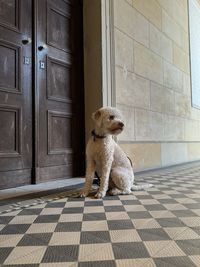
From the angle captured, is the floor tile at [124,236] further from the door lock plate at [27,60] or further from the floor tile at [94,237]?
the door lock plate at [27,60]

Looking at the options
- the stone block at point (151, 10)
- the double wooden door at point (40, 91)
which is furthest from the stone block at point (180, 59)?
the double wooden door at point (40, 91)

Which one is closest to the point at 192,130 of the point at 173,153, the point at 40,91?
the point at 173,153

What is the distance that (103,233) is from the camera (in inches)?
50.8

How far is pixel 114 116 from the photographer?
2.07 metres

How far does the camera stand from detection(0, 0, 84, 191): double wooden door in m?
2.47

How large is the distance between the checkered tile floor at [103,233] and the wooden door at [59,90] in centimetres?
90

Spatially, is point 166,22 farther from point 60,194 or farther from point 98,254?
point 98,254

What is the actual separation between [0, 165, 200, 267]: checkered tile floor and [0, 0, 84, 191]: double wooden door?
2.55ft

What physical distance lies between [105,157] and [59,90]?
1221 mm

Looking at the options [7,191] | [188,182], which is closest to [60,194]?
[7,191]

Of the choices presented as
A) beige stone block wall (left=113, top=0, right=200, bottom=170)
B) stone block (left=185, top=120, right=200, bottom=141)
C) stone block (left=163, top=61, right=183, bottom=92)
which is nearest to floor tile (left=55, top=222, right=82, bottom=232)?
beige stone block wall (left=113, top=0, right=200, bottom=170)

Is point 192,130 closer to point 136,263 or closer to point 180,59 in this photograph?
point 180,59

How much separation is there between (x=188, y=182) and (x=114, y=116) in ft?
4.48

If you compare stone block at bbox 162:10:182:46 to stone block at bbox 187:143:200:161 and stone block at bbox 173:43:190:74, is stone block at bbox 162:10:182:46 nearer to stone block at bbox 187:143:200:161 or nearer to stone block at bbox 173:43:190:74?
stone block at bbox 173:43:190:74
